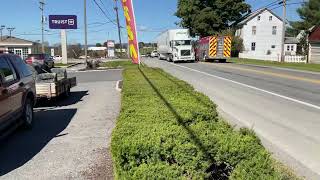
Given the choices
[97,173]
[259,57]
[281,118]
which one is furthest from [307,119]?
[259,57]

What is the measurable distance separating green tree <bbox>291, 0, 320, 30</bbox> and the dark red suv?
82.2 metres

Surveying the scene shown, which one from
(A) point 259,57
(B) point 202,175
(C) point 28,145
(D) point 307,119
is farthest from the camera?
(A) point 259,57

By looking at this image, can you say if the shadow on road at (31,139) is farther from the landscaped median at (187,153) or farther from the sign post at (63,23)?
the sign post at (63,23)

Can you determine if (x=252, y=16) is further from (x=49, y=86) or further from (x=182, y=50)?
(x=49, y=86)

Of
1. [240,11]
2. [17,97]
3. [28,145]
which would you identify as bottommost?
[28,145]

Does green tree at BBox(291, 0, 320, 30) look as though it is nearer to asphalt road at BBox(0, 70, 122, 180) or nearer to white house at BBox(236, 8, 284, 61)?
white house at BBox(236, 8, 284, 61)

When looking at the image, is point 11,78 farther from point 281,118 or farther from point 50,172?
point 281,118

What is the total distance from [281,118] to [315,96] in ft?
17.4

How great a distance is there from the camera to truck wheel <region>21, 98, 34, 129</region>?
9.70 metres

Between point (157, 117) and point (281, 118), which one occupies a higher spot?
point (157, 117)

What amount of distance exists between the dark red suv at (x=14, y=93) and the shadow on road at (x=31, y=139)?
10.7 inches

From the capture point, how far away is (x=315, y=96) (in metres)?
15.6

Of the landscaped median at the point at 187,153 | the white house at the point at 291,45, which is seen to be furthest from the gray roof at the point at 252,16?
the landscaped median at the point at 187,153

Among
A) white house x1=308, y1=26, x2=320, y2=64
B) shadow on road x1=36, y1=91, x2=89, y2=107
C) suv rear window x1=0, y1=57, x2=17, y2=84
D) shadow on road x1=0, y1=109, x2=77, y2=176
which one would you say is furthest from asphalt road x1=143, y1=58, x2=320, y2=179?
white house x1=308, y1=26, x2=320, y2=64
